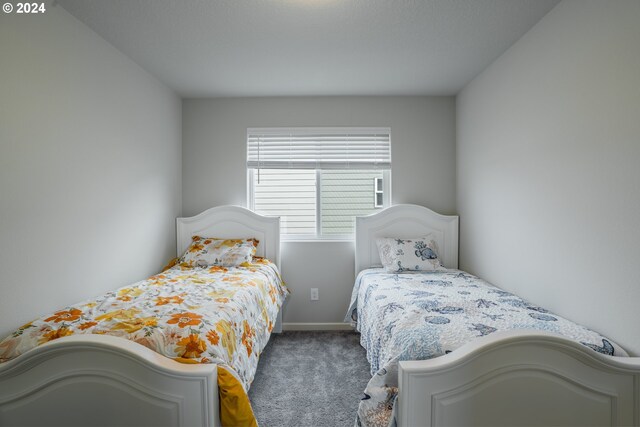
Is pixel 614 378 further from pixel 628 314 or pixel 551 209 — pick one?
pixel 551 209

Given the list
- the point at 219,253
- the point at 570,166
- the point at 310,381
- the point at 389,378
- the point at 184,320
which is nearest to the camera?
the point at 389,378

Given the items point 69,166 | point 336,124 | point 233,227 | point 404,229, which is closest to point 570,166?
point 404,229

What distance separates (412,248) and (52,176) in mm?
2667

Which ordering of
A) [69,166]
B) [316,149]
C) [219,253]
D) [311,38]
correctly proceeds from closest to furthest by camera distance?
[69,166] → [311,38] → [219,253] → [316,149]

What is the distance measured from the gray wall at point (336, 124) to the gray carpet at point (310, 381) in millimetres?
416

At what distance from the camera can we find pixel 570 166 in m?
1.84

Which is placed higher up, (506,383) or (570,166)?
(570,166)

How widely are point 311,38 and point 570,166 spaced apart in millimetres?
1725

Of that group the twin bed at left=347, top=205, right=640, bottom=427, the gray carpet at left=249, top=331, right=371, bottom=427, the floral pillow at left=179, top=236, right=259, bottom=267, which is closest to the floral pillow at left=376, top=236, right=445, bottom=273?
the gray carpet at left=249, top=331, right=371, bottom=427

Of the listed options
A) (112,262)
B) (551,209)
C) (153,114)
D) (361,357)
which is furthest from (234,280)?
(551,209)

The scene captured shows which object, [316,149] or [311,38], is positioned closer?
[311,38]

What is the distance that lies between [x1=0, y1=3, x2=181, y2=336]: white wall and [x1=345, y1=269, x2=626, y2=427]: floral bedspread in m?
1.78

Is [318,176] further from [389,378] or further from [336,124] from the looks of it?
[389,378]

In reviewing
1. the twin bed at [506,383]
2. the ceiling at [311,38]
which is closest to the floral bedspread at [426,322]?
the twin bed at [506,383]
